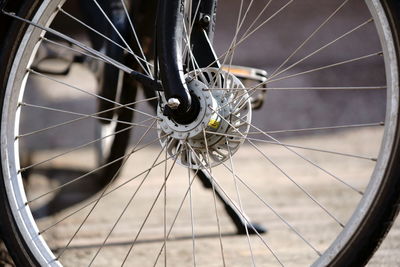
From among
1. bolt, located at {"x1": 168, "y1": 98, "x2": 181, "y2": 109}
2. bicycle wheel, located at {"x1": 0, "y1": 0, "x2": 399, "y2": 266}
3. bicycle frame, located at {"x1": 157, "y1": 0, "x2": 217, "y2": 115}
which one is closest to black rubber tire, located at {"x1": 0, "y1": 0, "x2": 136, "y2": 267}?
bicycle wheel, located at {"x1": 0, "y1": 0, "x2": 399, "y2": 266}

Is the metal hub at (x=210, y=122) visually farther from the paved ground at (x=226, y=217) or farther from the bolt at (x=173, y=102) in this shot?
the paved ground at (x=226, y=217)

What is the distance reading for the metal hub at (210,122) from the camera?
218cm

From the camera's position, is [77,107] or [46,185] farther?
[77,107]

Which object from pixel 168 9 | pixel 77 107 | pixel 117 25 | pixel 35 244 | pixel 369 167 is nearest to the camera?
pixel 168 9

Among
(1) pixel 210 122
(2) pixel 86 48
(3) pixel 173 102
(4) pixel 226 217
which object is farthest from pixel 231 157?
(4) pixel 226 217

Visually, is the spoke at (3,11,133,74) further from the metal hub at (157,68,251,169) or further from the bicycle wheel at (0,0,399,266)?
the metal hub at (157,68,251,169)

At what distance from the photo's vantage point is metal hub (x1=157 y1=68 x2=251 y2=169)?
2176mm

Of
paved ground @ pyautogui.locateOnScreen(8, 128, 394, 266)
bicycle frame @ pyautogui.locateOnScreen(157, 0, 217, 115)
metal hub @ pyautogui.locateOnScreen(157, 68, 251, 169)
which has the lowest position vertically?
paved ground @ pyautogui.locateOnScreen(8, 128, 394, 266)

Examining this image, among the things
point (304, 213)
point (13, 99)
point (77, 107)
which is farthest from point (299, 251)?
point (77, 107)

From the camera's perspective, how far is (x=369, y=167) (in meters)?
4.63

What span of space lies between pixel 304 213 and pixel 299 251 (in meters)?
0.69

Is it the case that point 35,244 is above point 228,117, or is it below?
below

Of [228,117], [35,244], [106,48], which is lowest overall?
[35,244]

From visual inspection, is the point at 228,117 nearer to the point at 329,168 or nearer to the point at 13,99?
the point at 13,99
